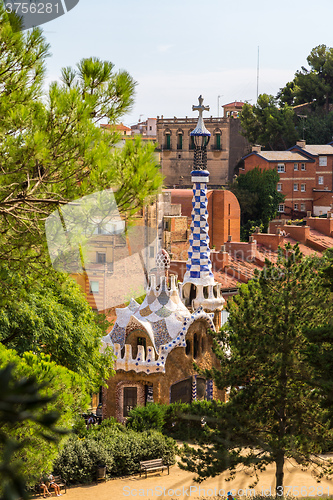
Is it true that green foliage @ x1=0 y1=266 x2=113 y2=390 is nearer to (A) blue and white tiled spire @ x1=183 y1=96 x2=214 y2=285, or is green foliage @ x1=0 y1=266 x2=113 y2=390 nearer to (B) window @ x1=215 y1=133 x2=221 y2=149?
(A) blue and white tiled spire @ x1=183 y1=96 x2=214 y2=285

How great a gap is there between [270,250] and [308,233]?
590 centimetres

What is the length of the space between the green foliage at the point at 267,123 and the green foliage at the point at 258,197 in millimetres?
9220

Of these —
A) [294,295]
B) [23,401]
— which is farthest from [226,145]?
[23,401]

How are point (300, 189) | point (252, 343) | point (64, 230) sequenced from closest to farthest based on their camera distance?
point (64, 230) < point (252, 343) < point (300, 189)

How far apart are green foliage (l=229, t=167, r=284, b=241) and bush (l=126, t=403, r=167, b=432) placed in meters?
41.8

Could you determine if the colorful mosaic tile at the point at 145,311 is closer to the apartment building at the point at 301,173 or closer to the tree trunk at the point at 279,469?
the tree trunk at the point at 279,469

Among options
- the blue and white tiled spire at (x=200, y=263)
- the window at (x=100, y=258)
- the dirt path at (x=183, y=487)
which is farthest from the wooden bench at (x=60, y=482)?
the window at (x=100, y=258)

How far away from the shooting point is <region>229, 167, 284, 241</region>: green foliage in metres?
64.2

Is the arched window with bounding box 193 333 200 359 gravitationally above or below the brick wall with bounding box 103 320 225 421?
above

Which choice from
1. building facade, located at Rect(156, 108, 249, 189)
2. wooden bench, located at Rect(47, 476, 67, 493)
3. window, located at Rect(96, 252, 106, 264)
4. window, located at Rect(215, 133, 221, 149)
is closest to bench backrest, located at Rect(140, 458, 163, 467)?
wooden bench, located at Rect(47, 476, 67, 493)

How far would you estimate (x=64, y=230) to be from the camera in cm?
1227

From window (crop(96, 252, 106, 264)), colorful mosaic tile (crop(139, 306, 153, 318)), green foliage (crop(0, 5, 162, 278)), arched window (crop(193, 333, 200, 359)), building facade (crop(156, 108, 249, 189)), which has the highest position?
building facade (crop(156, 108, 249, 189))

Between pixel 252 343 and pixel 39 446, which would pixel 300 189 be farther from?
pixel 39 446

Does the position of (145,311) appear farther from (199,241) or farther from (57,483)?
(57,483)
